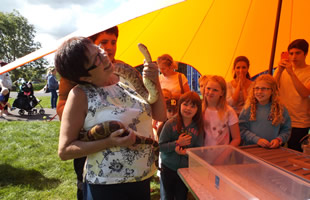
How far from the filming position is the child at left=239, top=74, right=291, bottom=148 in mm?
2186

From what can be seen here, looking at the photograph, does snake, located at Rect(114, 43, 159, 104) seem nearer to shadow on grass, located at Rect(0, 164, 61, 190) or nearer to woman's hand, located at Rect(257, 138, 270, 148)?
woman's hand, located at Rect(257, 138, 270, 148)

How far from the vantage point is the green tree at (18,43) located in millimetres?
43656

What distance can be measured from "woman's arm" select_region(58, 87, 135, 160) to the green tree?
48433 mm

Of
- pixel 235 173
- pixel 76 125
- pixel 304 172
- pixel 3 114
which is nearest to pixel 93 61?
pixel 76 125

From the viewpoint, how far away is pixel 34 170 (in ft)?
12.0

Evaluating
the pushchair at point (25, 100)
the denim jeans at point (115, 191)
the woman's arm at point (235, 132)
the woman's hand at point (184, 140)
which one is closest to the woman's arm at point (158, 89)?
the denim jeans at point (115, 191)

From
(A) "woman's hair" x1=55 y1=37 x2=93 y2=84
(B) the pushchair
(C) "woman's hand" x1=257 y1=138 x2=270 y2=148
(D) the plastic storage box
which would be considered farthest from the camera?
(B) the pushchair

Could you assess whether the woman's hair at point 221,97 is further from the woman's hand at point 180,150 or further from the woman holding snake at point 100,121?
the woman holding snake at point 100,121

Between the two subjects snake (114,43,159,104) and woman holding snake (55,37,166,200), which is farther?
snake (114,43,159,104)

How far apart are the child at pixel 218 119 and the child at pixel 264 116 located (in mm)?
168

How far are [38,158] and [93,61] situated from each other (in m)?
4.09

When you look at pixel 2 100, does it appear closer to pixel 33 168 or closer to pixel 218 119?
pixel 33 168

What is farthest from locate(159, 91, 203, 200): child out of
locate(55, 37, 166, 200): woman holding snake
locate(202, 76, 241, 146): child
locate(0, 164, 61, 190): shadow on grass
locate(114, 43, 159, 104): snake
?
locate(0, 164, 61, 190): shadow on grass

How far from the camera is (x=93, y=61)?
1.07 metres
